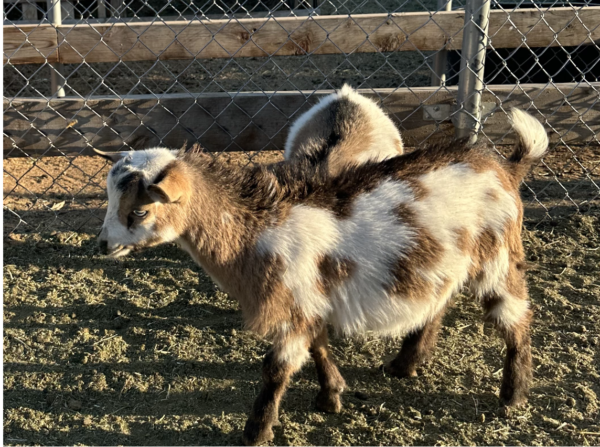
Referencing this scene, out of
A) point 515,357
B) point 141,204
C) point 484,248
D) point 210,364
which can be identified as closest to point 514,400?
point 515,357

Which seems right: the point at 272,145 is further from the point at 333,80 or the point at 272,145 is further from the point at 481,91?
the point at 333,80

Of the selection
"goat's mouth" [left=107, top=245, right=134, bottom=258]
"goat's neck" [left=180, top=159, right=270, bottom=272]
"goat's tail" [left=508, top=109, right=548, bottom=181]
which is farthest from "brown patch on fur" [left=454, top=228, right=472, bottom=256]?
"goat's mouth" [left=107, top=245, right=134, bottom=258]

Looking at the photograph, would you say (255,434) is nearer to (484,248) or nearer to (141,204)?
(141,204)

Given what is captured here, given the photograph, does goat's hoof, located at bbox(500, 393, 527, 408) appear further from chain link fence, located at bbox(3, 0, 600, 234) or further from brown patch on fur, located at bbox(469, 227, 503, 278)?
chain link fence, located at bbox(3, 0, 600, 234)

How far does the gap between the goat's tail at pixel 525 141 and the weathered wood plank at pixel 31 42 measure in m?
3.12

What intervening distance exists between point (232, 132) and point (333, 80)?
11.0 feet

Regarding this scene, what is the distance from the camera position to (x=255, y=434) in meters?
2.95

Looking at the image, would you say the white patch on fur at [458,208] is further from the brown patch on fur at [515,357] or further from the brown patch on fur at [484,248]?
the brown patch on fur at [515,357]

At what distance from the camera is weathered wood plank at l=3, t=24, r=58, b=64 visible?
4508 millimetres

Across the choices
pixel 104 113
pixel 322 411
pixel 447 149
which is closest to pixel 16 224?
pixel 104 113

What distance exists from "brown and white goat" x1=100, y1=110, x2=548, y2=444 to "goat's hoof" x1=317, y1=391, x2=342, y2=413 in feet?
0.91

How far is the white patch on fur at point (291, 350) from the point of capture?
2908 mm

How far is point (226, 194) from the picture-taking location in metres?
2.97

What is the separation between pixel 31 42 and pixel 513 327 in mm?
3636
